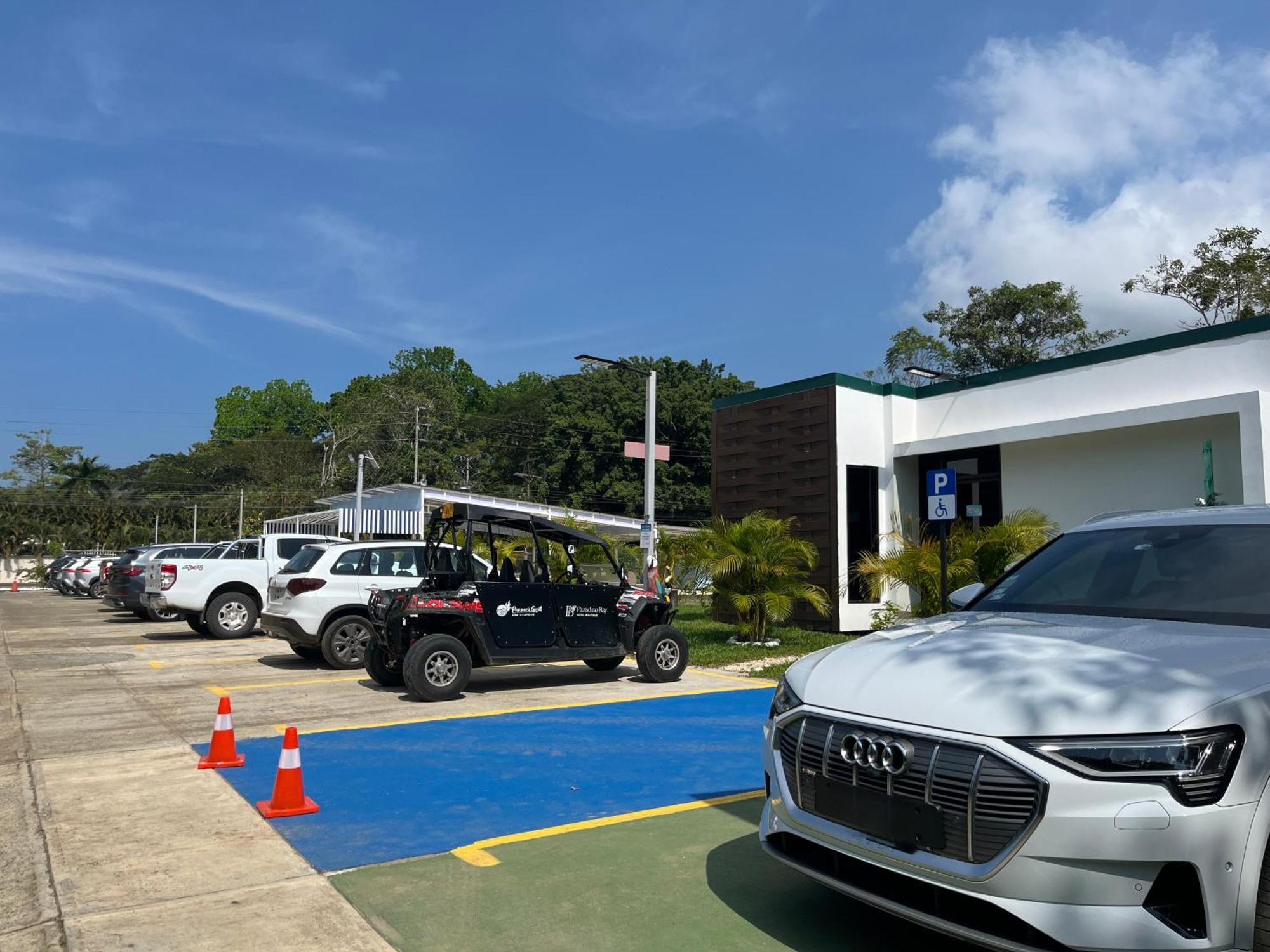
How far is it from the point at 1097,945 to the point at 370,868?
340cm

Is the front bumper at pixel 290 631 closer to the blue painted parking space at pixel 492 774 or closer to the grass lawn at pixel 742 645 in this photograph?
the blue painted parking space at pixel 492 774

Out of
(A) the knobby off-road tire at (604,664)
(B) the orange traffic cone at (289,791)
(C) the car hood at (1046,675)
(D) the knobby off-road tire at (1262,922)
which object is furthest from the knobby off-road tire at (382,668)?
(D) the knobby off-road tire at (1262,922)

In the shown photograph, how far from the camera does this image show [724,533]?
1597cm

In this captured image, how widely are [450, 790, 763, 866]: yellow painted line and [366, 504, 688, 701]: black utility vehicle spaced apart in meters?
4.48

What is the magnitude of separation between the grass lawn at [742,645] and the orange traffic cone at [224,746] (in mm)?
6911

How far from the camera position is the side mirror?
16.4 feet

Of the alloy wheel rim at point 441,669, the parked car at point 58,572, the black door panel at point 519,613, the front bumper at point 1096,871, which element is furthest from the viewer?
the parked car at point 58,572

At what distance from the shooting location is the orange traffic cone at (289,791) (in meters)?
5.83

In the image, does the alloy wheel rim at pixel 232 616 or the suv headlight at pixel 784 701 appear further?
the alloy wheel rim at pixel 232 616

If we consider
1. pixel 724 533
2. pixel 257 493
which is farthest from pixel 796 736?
pixel 257 493

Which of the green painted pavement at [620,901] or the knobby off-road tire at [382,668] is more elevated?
the knobby off-road tire at [382,668]

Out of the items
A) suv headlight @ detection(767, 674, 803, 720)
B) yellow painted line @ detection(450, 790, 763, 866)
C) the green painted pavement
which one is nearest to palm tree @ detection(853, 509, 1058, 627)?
yellow painted line @ detection(450, 790, 763, 866)

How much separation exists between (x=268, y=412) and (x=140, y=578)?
289ft

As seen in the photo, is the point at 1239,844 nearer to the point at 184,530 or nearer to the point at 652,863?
the point at 652,863
